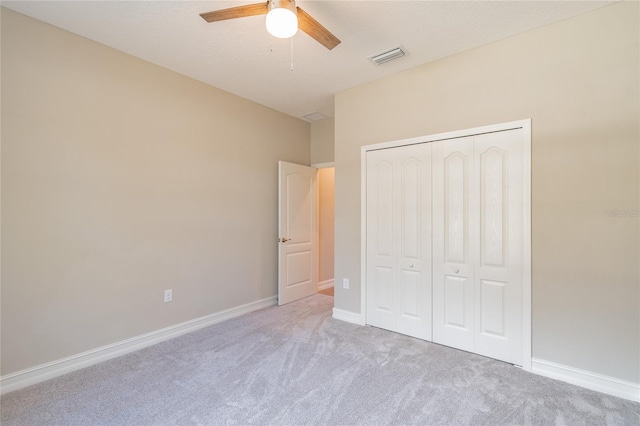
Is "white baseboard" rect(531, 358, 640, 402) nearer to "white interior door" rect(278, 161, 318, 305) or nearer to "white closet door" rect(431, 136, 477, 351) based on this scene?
"white closet door" rect(431, 136, 477, 351)

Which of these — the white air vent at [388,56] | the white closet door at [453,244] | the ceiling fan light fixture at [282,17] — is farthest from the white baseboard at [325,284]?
the ceiling fan light fixture at [282,17]

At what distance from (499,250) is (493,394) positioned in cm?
113

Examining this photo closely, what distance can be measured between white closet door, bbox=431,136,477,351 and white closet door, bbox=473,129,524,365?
68mm

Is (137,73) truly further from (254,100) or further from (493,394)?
(493,394)

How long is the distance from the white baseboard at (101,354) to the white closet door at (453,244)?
2.44m

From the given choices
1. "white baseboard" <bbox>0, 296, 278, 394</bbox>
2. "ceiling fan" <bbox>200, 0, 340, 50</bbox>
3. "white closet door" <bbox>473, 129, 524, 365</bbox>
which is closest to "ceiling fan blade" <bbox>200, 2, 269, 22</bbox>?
"ceiling fan" <bbox>200, 0, 340, 50</bbox>

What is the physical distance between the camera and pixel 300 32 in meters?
2.50

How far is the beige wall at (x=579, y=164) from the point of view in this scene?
2100 mm

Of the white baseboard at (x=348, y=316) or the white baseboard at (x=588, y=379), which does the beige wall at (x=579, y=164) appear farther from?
the white baseboard at (x=348, y=316)

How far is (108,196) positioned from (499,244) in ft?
11.5

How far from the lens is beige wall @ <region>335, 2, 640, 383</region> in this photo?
2.10m

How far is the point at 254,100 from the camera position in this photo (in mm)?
3971

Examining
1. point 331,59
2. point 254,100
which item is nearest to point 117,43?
point 254,100

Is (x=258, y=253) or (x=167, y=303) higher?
(x=258, y=253)
